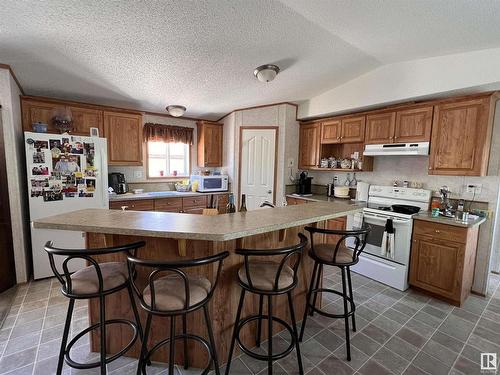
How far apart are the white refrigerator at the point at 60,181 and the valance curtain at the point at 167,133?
1263mm

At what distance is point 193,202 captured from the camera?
429cm

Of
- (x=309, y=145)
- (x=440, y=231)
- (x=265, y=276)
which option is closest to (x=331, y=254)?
(x=265, y=276)

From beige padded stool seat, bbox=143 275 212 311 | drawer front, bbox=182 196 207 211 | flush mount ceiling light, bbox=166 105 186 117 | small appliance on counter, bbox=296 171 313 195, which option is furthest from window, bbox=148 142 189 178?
beige padded stool seat, bbox=143 275 212 311

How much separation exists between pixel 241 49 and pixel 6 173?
9.42ft

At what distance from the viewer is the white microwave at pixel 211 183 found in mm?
4426

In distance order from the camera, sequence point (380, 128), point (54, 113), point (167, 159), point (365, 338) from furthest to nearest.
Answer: point (167, 159) → point (380, 128) → point (54, 113) → point (365, 338)

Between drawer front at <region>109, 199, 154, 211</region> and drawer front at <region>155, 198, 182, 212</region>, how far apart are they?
0.10 m

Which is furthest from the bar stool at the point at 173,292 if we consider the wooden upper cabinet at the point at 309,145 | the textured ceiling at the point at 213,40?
the wooden upper cabinet at the point at 309,145

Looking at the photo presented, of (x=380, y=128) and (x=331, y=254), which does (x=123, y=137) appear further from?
(x=380, y=128)

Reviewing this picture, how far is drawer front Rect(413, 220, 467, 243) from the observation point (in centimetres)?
249

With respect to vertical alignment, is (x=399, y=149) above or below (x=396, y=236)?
above

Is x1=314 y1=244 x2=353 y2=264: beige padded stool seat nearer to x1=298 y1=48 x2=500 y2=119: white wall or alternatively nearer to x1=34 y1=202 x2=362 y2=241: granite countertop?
x1=34 y1=202 x2=362 y2=241: granite countertop

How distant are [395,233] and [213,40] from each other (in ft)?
9.55

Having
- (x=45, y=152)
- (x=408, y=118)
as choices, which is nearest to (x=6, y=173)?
(x=45, y=152)
